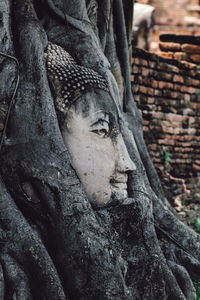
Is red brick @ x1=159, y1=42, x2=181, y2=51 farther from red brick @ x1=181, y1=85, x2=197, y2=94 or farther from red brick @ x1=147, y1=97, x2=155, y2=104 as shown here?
red brick @ x1=147, y1=97, x2=155, y2=104

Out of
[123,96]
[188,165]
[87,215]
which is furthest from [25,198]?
[188,165]

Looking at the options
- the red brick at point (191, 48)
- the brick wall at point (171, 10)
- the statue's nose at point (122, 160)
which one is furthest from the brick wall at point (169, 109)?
the brick wall at point (171, 10)

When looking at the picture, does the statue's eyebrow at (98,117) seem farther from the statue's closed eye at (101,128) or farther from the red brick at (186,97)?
the red brick at (186,97)

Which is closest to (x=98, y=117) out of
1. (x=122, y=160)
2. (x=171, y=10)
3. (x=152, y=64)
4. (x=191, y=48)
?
(x=122, y=160)

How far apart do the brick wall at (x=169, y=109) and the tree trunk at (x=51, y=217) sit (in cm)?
404

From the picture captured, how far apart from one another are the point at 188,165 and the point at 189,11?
8053 millimetres

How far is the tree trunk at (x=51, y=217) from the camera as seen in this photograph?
1.92 m

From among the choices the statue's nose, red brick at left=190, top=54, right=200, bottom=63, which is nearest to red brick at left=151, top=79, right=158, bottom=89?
red brick at left=190, top=54, right=200, bottom=63

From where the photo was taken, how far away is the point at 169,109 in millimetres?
7121

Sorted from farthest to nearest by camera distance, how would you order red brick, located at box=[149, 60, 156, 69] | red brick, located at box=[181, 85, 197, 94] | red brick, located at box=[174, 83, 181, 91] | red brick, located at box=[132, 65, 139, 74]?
red brick, located at box=[181, 85, 197, 94] < red brick, located at box=[174, 83, 181, 91] < red brick, located at box=[149, 60, 156, 69] < red brick, located at box=[132, 65, 139, 74]

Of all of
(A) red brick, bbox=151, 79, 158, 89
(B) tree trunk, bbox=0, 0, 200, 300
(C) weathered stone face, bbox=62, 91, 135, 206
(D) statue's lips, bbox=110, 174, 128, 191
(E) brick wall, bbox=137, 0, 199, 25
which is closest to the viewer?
(B) tree trunk, bbox=0, 0, 200, 300

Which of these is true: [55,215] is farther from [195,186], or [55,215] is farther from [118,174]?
[195,186]

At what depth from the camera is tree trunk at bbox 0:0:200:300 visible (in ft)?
6.29

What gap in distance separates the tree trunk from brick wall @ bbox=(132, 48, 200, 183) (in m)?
4.04
